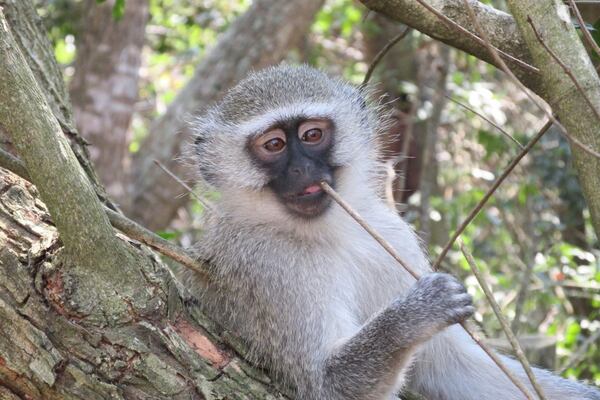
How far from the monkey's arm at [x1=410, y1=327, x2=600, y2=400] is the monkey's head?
0.90 m

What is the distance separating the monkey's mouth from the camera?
354 centimetres

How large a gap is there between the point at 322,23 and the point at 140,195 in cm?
321

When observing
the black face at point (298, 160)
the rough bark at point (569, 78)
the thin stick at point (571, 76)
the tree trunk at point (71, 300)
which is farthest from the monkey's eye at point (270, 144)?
the thin stick at point (571, 76)

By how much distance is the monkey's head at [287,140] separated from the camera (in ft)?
11.8

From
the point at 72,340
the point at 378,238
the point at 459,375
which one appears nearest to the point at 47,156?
the point at 72,340

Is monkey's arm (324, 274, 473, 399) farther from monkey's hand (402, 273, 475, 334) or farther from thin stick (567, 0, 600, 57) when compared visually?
thin stick (567, 0, 600, 57)

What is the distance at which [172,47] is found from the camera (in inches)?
398

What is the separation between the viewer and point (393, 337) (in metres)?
3.16

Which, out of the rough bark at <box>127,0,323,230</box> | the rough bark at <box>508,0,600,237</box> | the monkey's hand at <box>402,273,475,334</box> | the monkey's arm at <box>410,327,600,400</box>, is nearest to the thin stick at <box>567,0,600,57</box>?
the rough bark at <box>508,0,600,237</box>

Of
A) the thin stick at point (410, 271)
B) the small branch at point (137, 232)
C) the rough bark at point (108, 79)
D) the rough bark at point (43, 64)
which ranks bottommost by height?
the rough bark at point (108, 79)

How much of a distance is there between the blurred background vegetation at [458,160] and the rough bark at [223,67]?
0.04 m

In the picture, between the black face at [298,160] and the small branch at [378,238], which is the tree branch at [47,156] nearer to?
the small branch at [378,238]

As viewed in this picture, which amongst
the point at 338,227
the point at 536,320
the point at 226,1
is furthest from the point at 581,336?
the point at 226,1

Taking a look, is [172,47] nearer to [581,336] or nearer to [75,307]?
[581,336]
